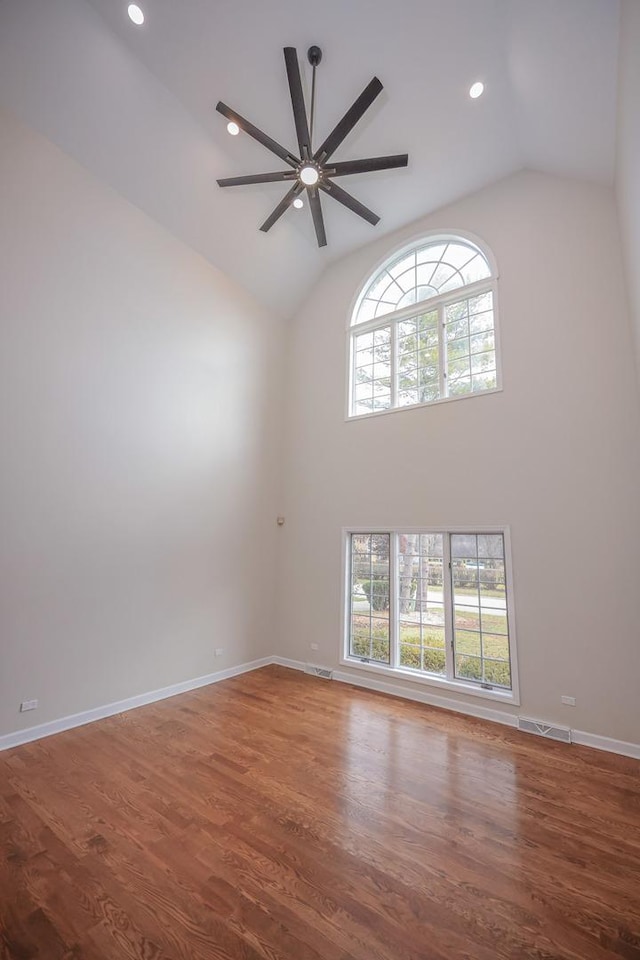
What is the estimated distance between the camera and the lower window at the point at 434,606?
4098mm

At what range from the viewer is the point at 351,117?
9.70 feet

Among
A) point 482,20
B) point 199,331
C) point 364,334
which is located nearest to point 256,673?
point 199,331

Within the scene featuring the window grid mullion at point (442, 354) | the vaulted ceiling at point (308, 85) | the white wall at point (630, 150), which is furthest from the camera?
the window grid mullion at point (442, 354)

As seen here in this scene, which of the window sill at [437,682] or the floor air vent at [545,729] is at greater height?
the window sill at [437,682]

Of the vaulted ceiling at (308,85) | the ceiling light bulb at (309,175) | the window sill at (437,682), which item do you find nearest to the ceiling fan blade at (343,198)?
the ceiling light bulb at (309,175)

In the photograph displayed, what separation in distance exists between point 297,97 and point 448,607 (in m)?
4.74

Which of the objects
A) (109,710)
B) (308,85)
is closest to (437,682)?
(109,710)

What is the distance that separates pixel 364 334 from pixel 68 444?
405cm

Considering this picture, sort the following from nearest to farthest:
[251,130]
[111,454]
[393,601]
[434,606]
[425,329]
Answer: [251,130]
[111,454]
[434,606]
[393,601]
[425,329]

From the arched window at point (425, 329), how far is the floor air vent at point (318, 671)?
137 inches

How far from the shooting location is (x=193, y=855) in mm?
2092

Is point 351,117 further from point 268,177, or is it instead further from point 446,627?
Result: point 446,627

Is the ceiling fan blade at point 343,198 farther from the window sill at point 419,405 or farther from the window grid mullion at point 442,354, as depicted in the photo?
the window sill at point 419,405

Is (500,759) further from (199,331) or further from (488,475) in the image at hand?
(199,331)
